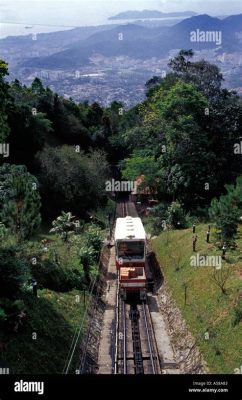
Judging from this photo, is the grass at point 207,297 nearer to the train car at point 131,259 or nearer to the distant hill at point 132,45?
the train car at point 131,259

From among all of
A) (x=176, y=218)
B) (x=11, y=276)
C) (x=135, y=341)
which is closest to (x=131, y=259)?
(x=135, y=341)

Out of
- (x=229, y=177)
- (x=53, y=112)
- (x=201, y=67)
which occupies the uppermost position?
(x=201, y=67)

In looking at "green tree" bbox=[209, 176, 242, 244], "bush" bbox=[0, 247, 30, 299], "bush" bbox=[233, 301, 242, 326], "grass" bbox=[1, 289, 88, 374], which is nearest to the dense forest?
"green tree" bbox=[209, 176, 242, 244]

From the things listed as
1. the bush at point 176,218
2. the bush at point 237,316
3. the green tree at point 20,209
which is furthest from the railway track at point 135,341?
the bush at point 176,218

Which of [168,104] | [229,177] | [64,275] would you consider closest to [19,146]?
[168,104]

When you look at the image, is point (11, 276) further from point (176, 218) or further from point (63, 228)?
point (176, 218)

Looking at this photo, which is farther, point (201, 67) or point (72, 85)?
point (72, 85)

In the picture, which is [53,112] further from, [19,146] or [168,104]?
[168,104]
